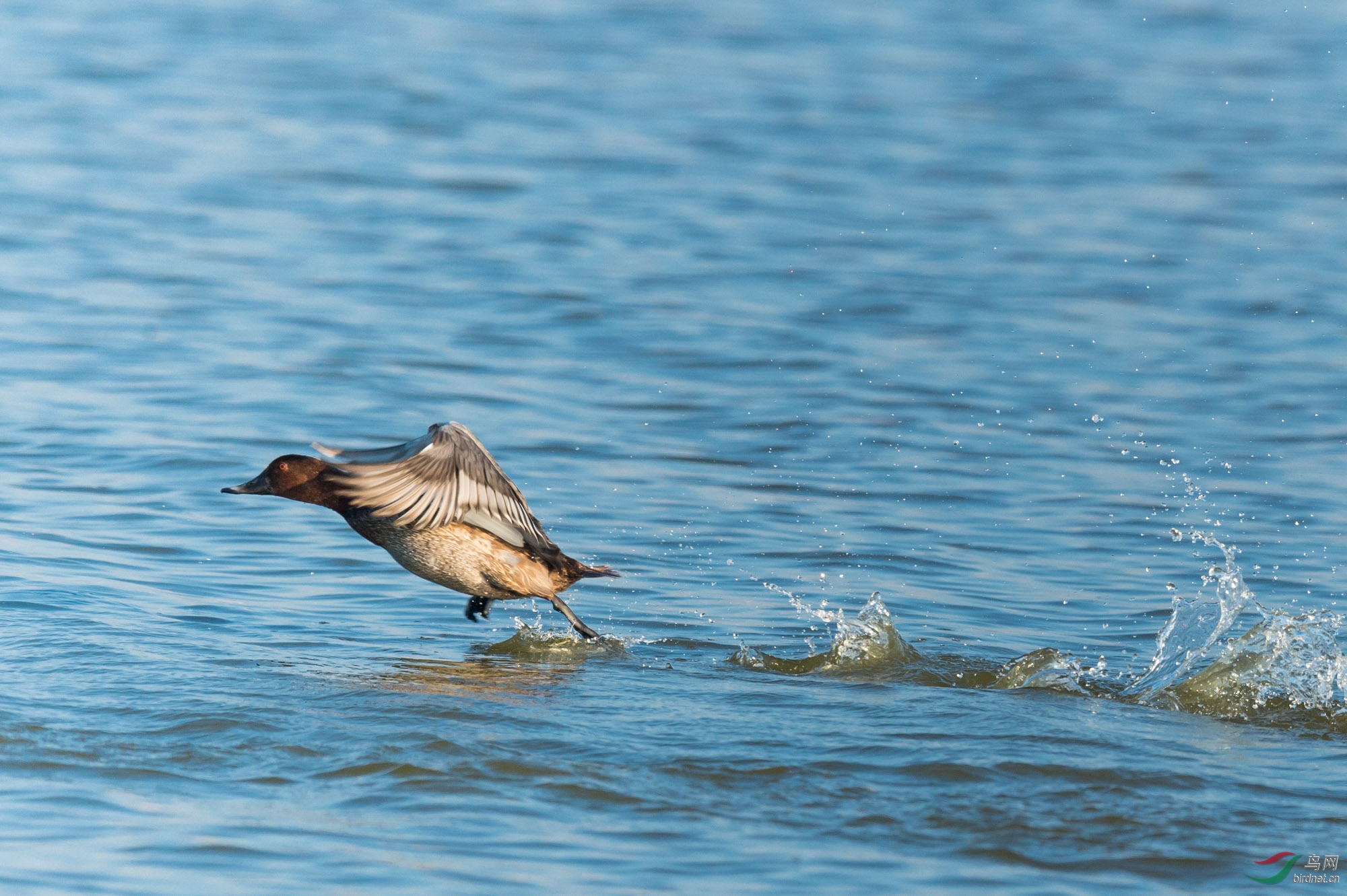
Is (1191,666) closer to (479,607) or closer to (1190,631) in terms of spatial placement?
(1190,631)

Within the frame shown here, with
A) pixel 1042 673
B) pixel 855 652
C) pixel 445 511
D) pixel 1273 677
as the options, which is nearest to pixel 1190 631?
pixel 1273 677

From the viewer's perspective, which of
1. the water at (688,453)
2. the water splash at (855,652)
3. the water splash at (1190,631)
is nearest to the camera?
the water at (688,453)

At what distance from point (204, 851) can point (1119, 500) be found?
235 inches

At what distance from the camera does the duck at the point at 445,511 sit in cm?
636

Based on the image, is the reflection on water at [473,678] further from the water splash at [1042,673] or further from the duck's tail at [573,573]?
the water splash at [1042,673]

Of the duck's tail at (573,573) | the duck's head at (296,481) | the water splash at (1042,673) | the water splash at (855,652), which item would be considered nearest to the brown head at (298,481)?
the duck's head at (296,481)

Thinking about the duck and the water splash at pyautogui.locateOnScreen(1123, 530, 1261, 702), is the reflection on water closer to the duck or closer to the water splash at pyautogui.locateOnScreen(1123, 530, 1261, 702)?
the duck

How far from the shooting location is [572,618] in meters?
6.93

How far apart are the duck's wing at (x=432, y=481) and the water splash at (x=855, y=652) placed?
117cm

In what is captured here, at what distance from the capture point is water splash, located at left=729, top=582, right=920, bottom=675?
6.46 m

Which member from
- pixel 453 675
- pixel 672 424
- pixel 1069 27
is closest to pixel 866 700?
pixel 453 675

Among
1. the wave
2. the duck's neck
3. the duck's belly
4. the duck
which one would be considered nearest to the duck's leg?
the duck

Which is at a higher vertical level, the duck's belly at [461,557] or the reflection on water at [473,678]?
the duck's belly at [461,557]

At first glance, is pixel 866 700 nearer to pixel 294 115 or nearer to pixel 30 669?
pixel 30 669
